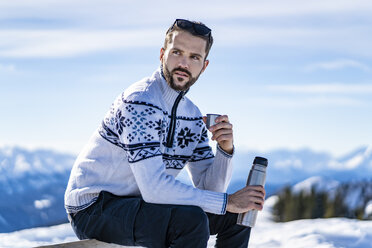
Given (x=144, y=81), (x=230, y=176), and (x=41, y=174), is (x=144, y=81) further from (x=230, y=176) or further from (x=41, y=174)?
(x=41, y=174)

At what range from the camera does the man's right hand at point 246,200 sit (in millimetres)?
2957

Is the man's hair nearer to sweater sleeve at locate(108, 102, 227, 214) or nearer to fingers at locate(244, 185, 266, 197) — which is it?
sweater sleeve at locate(108, 102, 227, 214)

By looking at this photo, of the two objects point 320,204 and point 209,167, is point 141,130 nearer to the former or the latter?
point 209,167

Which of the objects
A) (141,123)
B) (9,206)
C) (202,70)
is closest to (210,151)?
(202,70)

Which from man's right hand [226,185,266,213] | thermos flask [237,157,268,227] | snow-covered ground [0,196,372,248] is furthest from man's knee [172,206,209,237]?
snow-covered ground [0,196,372,248]

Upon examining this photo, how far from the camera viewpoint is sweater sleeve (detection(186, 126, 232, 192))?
336cm

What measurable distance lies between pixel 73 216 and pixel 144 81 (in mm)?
789

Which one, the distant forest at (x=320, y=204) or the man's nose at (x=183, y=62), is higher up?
the distant forest at (x=320, y=204)

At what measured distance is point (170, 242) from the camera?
2.83 metres

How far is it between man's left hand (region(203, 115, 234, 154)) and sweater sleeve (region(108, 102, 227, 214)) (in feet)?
1.13

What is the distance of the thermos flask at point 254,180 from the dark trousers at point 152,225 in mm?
80

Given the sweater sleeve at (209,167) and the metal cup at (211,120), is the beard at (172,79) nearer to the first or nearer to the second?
the metal cup at (211,120)

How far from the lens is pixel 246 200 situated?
2.96 meters

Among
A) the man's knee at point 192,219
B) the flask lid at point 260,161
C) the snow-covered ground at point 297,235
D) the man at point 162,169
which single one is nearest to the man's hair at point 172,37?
the man at point 162,169
